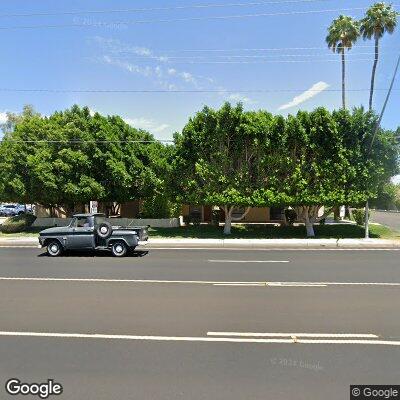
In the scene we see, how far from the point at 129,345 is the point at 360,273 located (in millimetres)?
8392

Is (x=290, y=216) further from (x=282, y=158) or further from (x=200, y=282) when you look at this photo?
(x=200, y=282)

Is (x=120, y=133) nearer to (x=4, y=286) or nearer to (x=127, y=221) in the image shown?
(x=127, y=221)

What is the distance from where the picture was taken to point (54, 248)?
1623 cm

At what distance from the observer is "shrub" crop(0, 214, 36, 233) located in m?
29.5

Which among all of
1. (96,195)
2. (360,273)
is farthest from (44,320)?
(96,195)

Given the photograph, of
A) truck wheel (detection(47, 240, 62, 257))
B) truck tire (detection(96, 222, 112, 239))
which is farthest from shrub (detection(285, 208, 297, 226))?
truck wheel (detection(47, 240, 62, 257))

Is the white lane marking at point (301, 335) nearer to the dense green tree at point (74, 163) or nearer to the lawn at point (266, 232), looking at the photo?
the lawn at point (266, 232)

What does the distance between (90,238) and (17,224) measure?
16.6 m

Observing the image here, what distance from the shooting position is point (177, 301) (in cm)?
828

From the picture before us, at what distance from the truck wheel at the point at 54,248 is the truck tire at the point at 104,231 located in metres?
1.77

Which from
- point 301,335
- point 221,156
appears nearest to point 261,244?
point 221,156

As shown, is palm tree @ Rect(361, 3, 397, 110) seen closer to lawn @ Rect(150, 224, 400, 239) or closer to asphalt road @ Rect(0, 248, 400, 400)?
lawn @ Rect(150, 224, 400, 239)

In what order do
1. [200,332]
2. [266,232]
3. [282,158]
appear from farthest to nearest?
[266,232] < [282,158] < [200,332]

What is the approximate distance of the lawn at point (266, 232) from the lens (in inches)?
1020
